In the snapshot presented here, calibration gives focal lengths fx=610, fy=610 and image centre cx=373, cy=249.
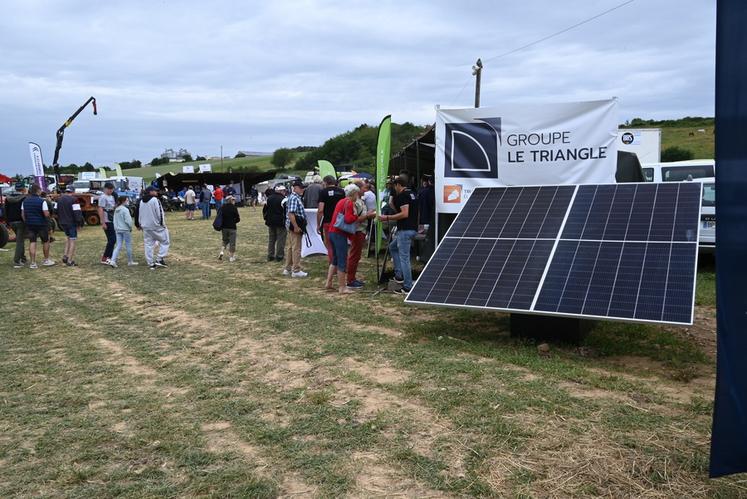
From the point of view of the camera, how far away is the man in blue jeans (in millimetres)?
8852

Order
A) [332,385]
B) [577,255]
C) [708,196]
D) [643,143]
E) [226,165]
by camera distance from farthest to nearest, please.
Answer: [226,165]
[643,143]
[708,196]
[577,255]
[332,385]

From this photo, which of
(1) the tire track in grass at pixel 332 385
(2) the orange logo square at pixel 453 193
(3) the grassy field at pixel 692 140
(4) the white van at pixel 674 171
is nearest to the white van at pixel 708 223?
(4) the white van at pixel 674 171

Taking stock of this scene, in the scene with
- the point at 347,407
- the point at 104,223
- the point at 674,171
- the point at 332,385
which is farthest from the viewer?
the point at 104,223

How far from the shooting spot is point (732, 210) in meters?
2.45

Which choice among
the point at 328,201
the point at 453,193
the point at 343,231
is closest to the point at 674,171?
the point at 453,193

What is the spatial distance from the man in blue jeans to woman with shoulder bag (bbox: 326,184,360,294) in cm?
55

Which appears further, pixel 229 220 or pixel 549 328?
pixel 229 220

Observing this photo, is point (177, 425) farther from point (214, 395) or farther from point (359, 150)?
point (359, 150)

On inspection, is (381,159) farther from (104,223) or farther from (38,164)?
(38,164)

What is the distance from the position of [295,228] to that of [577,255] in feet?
18.9

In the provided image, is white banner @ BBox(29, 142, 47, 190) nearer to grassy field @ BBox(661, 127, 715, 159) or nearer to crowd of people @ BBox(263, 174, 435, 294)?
crowd of people @ BBox(263, 174, 435, 294)

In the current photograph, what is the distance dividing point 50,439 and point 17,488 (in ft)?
2.30

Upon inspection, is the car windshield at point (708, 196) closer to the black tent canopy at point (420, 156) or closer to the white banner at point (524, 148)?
the white banner at point (524, 148)

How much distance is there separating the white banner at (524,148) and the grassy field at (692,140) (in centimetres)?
2993
